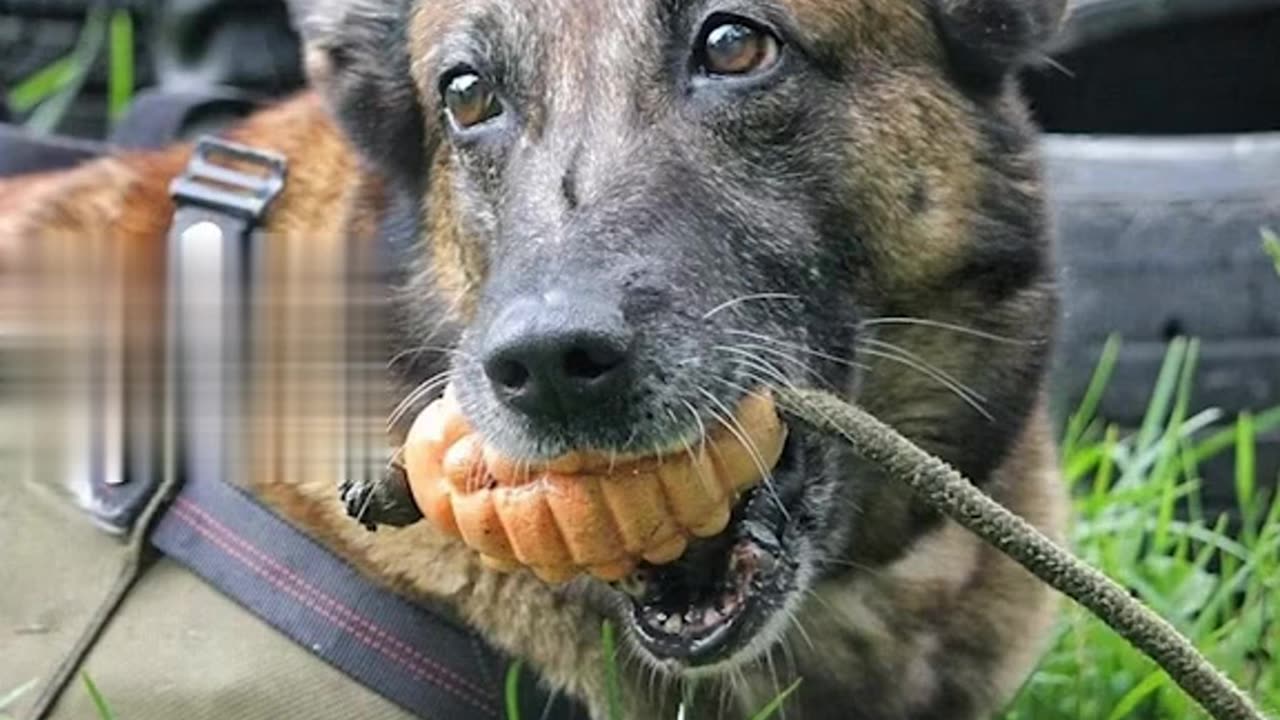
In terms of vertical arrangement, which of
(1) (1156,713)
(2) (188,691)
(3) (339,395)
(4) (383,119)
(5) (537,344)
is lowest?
(1) (1156,713)

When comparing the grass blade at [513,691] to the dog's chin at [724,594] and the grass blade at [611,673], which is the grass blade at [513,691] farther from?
the dog's chin at [724,594]

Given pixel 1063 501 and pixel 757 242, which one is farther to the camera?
pixel 1063 501

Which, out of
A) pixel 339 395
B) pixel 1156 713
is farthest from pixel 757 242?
pixel 1156 713

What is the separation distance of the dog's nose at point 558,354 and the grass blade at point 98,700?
61 centimetres

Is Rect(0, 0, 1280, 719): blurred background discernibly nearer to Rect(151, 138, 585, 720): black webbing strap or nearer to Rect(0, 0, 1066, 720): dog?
Rect(0, 0, 1066, 720): dog

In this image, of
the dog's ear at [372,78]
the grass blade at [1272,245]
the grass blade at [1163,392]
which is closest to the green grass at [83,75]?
the dog's ear at [372,78]

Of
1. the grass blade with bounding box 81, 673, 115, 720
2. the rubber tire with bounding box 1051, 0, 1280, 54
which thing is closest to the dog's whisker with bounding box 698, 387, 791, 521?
the grass blade with bounding box 81, 673, 115, 720

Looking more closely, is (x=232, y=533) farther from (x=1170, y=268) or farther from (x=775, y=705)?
(x=1170, y=268)

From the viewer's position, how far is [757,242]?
2.48 metres

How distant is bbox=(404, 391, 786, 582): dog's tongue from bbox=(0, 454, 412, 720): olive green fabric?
1.04 ft

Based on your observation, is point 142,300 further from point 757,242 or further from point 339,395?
point 757,242

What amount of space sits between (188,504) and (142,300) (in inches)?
11.6

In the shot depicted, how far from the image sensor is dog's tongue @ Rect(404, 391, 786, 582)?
227cm

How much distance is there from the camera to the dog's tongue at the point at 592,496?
2273 millimetres
